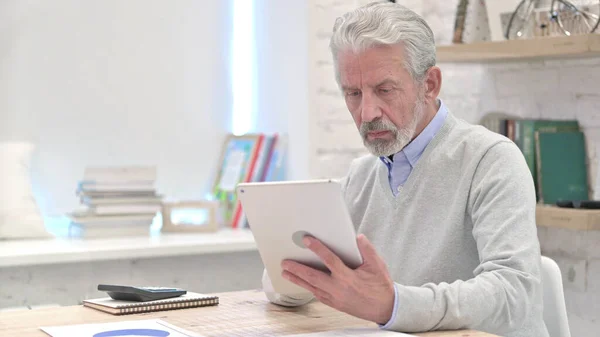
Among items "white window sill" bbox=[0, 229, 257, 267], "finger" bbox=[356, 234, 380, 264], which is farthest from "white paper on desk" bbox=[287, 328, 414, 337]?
"white window sill" bbox=[0, 229, 257, 267]

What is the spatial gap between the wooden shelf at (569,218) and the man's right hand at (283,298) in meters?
1.01

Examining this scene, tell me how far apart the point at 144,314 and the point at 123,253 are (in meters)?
1.12

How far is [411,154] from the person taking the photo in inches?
77.4

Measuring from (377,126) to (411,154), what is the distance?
0.40ft

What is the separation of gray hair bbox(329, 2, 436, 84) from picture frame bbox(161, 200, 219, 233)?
59.5 inches

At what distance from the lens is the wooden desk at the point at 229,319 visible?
1577mm

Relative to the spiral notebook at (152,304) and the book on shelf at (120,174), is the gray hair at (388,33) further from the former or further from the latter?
the book on shelf at (120,174)

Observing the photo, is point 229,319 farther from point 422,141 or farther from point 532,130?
point 532,130

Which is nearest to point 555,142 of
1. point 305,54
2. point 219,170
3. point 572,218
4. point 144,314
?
point 572,218

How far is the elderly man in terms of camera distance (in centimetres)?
155

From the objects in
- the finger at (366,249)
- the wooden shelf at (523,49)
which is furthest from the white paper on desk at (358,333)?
the wooden shelf at (523,49)

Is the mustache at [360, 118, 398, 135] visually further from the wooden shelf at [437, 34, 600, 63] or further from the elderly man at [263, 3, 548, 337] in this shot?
the wooden shelf at [437, 34, 600, 63]

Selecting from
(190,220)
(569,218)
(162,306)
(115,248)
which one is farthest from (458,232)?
(190,220)

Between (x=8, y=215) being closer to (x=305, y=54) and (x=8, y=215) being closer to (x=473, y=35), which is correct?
(x=305, y=54)
